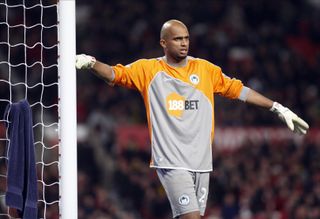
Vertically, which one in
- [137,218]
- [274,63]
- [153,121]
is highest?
[274,63]

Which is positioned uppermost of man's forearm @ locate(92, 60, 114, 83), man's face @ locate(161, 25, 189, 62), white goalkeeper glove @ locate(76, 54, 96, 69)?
man's face @ locate(161, 25, 189, 62)

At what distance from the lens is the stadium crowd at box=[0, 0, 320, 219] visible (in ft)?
43.7

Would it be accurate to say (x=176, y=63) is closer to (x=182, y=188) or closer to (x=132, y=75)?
(x=132, y=75)

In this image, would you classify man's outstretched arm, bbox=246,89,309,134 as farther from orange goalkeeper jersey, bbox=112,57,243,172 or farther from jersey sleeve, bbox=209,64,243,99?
orange goalkeeper jersey, bbox=112,57,243,172

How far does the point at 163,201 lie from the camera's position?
43.1 ft

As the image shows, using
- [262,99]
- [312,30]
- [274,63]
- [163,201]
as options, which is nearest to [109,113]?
[163,201]

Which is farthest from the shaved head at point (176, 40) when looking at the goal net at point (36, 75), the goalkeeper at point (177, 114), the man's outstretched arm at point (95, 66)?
the goal net at point (36, 75)

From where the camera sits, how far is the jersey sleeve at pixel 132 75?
6734 mm

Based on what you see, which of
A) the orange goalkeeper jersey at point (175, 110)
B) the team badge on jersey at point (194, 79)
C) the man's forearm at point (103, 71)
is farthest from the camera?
the team badge on jersey at point (194, 79)

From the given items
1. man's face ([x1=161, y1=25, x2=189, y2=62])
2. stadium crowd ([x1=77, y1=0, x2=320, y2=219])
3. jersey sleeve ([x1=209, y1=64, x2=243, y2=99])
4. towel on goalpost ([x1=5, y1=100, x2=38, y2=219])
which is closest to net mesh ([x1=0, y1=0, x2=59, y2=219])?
stadium crowd ([x1=77, y1=0, x2=320, y2=219])

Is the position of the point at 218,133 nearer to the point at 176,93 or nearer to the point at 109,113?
the point at 109,113

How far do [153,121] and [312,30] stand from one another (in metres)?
11.6

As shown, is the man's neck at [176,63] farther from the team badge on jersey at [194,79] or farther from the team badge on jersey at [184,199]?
the team badge on jersey at [184,199]

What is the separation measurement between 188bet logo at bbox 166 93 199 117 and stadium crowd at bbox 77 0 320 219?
19.6 feet
